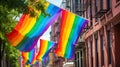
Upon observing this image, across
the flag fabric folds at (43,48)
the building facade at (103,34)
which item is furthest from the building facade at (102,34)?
the flag fabric folds at (43,48)

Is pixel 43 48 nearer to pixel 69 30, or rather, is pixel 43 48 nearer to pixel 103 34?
pixel 103 34

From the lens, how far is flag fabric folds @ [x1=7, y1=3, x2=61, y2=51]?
24203 millimetres

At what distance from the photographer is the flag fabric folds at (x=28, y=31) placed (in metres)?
24.2

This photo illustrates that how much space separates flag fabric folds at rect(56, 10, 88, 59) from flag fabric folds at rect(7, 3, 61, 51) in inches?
62.4

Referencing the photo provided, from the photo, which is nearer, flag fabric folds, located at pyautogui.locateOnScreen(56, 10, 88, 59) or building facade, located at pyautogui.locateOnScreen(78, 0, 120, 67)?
flag fabric folds, located at pyautogui.locateOnScreen(56, 10, 88, 59)

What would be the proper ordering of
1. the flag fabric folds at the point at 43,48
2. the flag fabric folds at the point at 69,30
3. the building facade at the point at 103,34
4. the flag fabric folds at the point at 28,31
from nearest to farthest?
the flag fabric folds at the point at 28,31
the flag fabric folds at the point at 69,30
the building facade at the point at 103,34
the flag fabric folds at the point at 43,48

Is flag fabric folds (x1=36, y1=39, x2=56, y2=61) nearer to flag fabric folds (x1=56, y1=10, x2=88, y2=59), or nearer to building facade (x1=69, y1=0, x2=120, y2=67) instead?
building facade (x1=69, y1=0, x2=120, y2=67)

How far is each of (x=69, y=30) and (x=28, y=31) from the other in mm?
4797

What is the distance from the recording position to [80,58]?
2028 inches

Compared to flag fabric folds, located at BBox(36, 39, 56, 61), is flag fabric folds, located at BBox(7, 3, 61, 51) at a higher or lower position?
higher

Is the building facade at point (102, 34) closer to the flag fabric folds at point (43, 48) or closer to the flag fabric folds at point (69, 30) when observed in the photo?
the flag fabric folds at point (69, 30)

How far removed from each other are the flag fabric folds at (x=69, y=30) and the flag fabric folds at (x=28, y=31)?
1.58 m

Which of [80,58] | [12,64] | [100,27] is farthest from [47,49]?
[12,64]

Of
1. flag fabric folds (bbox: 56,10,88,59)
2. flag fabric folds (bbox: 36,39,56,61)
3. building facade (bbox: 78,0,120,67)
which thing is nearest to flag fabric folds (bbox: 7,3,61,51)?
flag fabric folds (bbox: 56,10,88,59)
